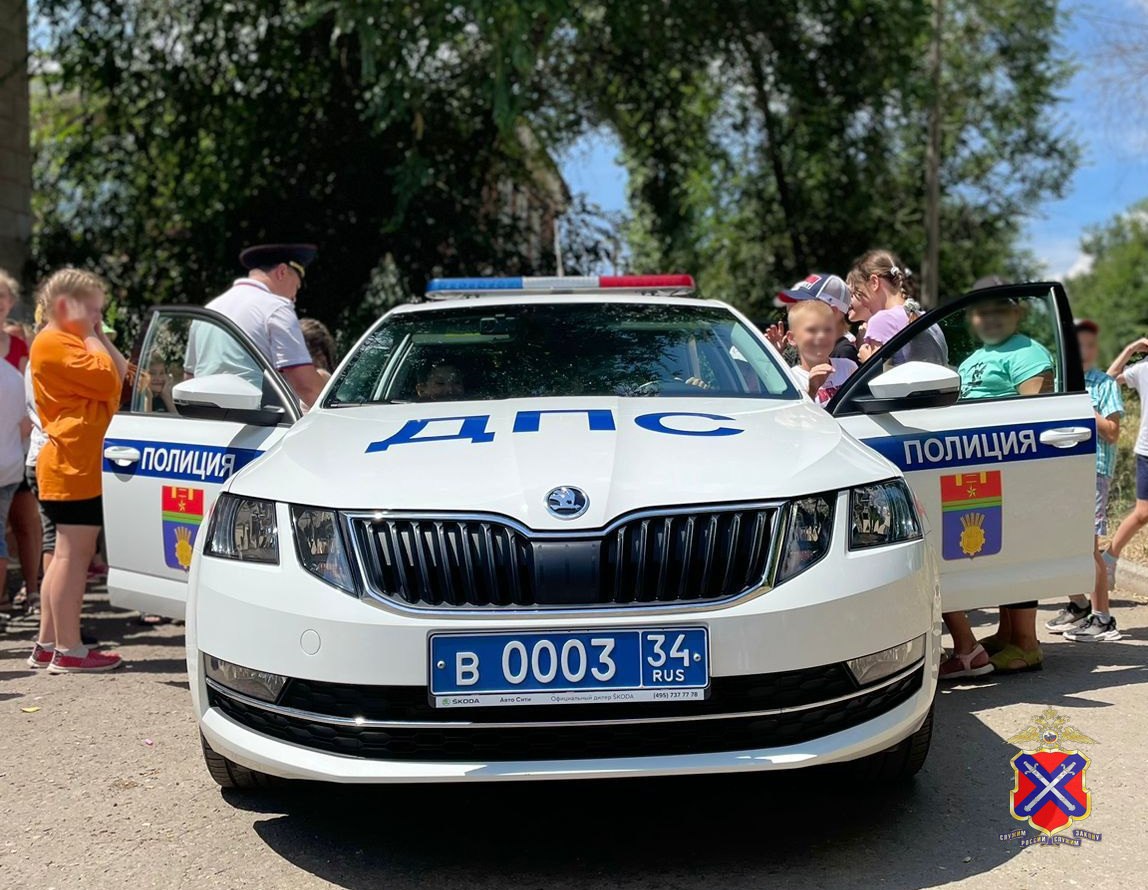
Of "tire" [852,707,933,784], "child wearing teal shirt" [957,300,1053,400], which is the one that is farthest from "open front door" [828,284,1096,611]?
"tire" [852,707,933,784]

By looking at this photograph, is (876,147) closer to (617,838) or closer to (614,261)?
(614,261)

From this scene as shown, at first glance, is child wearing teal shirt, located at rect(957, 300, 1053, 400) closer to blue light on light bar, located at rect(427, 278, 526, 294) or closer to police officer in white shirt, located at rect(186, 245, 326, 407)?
blue light on light bar, located at rect(427, 278, 526, 294)

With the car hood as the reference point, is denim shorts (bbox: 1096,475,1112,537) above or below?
below

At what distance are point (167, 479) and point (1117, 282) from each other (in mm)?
93340

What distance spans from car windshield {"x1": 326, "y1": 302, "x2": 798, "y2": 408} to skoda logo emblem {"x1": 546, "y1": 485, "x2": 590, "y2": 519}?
3.75ft

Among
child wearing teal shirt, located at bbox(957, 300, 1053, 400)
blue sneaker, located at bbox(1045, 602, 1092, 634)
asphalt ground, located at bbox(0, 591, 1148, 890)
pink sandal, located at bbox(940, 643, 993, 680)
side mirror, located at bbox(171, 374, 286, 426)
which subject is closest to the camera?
asphalt ground, located at bbox(0, 591, 1148, 890)

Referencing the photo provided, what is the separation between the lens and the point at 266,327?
6203 millimetres

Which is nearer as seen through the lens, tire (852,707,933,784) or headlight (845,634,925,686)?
headlight (845,634,925,686)

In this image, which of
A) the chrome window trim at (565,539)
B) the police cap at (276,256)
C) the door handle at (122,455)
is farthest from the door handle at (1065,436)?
the police cap at (276,256)

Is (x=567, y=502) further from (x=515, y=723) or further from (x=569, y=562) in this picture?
(x=515, y=723)

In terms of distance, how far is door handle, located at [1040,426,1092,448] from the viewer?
189 inches

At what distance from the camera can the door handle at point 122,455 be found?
5.19 meters

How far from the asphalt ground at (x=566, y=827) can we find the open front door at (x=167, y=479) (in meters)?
0.60

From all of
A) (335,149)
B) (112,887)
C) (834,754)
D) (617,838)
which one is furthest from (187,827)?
(335,149)
